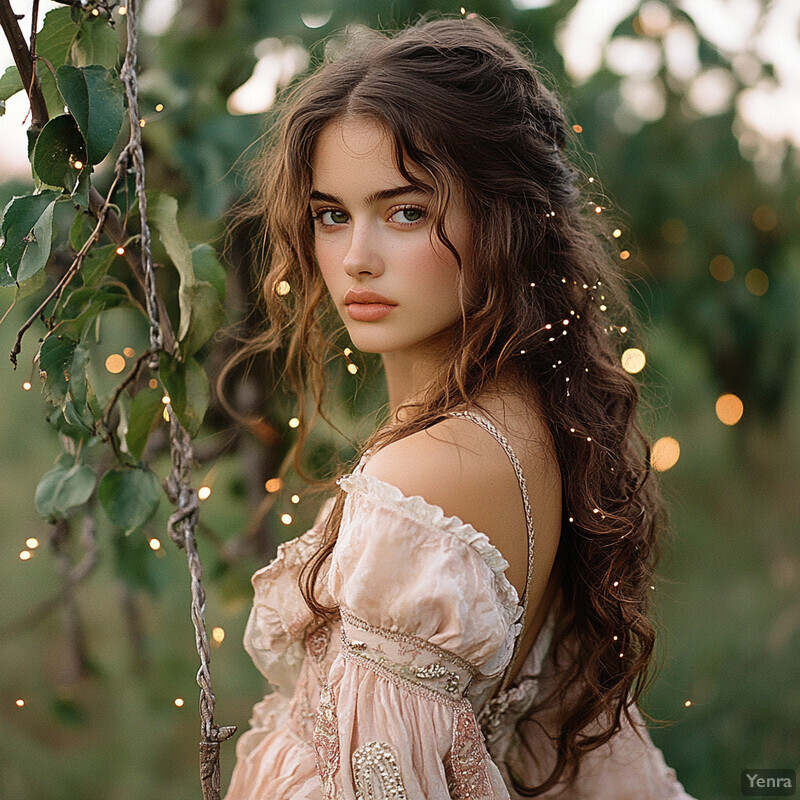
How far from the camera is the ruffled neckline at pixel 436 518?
642mm

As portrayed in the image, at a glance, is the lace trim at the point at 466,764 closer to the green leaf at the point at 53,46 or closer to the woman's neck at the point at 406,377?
the woman's neck at the point at 406,377

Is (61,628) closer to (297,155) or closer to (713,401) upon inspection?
(297,155)

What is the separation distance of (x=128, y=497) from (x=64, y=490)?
64 mm

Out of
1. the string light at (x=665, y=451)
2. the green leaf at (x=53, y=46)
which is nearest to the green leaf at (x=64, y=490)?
the green leaf at (x=53, y=46)

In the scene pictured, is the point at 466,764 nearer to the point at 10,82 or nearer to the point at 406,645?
the point at 406,645

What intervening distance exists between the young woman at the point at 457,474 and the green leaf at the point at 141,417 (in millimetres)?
194

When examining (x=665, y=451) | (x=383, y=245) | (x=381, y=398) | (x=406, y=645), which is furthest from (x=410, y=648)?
(x=665, y=451)

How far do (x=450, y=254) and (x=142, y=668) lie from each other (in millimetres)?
1286

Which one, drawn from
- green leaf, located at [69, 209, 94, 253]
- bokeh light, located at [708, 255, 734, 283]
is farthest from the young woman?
bokeh light, located at [708, 255, 734, 283]

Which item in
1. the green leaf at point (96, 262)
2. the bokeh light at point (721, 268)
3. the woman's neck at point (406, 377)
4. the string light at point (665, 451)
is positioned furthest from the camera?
the bokeh light at point (721, 268)

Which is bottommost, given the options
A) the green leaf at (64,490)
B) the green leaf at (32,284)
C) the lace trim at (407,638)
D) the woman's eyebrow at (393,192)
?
the lace trim at (407,638)

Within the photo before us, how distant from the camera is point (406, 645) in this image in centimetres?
65

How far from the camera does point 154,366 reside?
71cm

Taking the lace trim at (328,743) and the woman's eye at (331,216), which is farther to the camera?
the woman's eye at (331,216)
